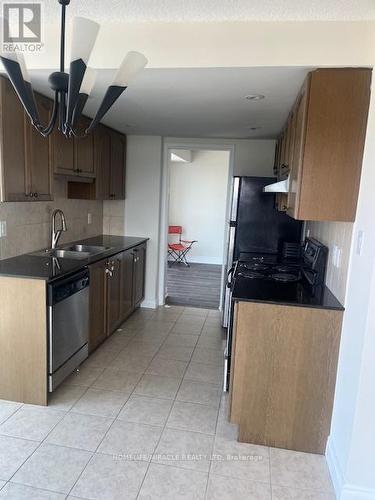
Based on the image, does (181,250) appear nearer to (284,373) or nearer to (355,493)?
(284,373)

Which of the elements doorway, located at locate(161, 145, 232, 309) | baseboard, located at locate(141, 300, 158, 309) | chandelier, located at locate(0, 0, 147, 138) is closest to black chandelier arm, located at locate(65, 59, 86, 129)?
chandelier, located at locate(0, 0, 147, 138)

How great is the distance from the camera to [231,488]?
1.85 m

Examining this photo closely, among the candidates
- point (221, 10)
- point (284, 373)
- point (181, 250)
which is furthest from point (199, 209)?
point (221, 10)

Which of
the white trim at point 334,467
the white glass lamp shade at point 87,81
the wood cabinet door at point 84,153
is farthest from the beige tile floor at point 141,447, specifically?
the white glass lamp shade at point 87,81

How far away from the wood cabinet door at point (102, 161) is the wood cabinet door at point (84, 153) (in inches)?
3.6

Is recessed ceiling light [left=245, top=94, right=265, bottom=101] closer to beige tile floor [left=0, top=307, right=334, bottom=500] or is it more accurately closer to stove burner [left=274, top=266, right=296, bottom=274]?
stove burner [left=274, top=266, right=296, bottom=274]

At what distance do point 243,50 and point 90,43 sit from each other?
944 millimetres

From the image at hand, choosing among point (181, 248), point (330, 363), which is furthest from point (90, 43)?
A: point (181, 248)

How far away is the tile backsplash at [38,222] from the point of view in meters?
2.84

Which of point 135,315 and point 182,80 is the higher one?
point 182,80

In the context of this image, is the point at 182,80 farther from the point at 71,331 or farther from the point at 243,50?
the point at 71,331

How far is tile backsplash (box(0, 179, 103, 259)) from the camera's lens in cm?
284

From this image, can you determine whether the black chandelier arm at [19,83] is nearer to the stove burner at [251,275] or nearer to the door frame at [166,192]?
the stove burner at [251,275]

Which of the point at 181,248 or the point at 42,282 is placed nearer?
the point at 42,282
